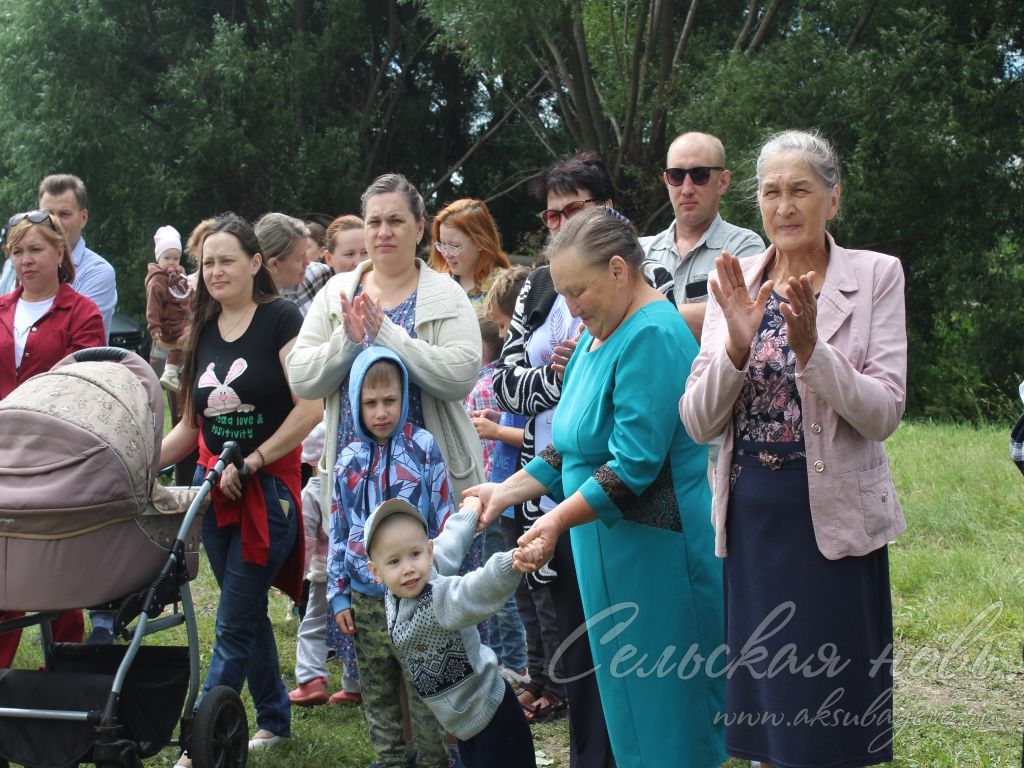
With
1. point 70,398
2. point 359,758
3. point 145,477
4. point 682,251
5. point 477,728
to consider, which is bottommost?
point 359,758

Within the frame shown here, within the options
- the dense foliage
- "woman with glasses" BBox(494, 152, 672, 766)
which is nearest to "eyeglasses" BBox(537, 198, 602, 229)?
"woman with glasses" BBox(494, 152, 672, 766)

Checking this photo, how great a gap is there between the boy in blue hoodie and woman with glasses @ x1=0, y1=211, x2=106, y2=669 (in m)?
1.93

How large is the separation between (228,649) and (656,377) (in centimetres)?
219

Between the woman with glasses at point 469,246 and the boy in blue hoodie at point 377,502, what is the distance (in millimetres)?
1602

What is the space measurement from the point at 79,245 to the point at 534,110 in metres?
13.6

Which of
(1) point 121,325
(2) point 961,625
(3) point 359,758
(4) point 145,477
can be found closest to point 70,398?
(4) point 145,477

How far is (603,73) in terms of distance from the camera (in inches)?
665

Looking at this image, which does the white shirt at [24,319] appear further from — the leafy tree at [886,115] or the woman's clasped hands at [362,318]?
the leafy tree at [886,115]

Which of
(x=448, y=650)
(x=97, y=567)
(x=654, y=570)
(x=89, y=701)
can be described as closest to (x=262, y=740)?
(x=89, y=701)

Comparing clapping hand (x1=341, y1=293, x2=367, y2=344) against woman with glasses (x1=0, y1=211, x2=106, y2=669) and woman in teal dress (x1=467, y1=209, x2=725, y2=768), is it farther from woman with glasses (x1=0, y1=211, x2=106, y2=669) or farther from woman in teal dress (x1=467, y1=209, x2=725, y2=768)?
woman with glasses (x1=0, y1=211, x2=106, y2=669)

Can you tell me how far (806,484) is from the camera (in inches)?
122

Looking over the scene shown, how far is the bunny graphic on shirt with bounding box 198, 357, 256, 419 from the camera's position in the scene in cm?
460

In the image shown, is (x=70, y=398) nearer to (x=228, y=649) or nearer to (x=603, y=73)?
(x=228, y=649)

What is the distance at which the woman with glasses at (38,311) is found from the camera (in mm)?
5383
